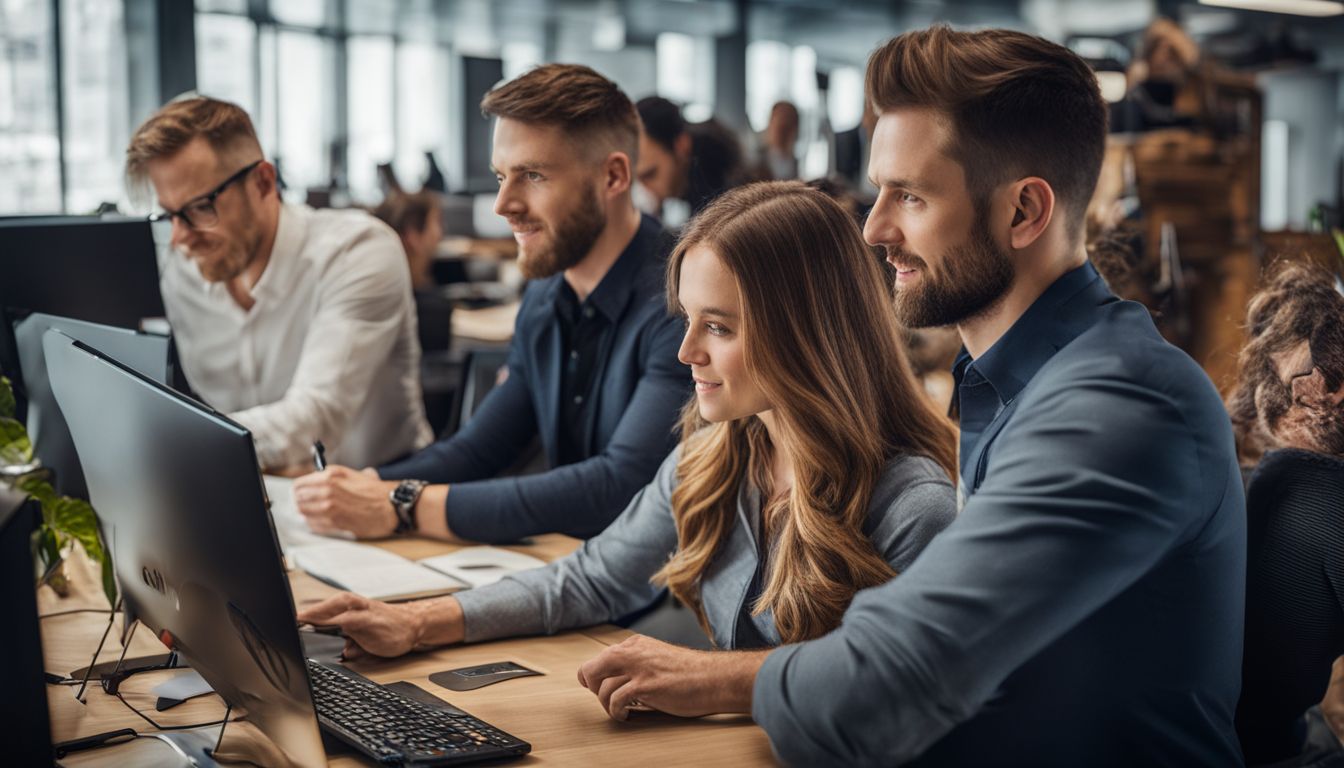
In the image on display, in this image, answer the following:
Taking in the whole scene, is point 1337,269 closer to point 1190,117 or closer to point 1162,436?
point 1162,436

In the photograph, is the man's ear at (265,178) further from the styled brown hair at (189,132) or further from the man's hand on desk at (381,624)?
the man's hand on desk at (381,624)

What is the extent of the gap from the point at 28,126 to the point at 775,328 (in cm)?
977

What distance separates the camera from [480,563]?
6.75 ft

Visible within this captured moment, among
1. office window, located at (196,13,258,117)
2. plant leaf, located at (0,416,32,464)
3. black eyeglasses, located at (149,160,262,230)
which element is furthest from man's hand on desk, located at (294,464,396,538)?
office window, located at (196,13,258,117)

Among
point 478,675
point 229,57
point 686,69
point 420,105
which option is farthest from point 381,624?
point 686,69

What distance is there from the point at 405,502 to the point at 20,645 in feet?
4.26

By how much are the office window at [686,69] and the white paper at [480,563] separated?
13.1 m

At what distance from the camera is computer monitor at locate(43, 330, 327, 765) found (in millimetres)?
1012

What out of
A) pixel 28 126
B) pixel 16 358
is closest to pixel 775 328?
pixel 16 358

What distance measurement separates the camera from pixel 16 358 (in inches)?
81.0

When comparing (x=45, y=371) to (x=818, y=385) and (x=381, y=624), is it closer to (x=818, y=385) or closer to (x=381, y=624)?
(x=381, y=624)

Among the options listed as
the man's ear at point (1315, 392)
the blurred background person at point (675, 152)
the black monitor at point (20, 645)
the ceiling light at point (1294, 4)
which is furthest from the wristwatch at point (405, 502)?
the ceiling light at point (1294, 4)

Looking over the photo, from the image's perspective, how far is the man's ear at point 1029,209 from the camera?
1280 mm

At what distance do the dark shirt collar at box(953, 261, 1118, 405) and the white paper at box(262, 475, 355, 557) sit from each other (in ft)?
4.08
